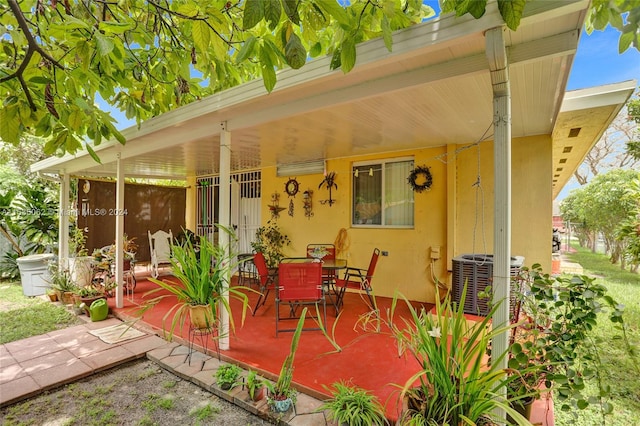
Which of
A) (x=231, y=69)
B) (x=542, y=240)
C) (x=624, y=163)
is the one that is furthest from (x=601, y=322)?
(x=624, y=163)

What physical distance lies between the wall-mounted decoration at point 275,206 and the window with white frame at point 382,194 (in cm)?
181

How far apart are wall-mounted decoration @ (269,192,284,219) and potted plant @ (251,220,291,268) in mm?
184

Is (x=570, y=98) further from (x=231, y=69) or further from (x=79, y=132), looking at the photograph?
(x=79, y=132)

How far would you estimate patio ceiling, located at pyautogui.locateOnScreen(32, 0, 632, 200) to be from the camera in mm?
1798

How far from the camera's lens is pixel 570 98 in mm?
3086

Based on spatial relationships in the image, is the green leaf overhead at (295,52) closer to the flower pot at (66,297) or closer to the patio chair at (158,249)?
the patio chair at (158,249)

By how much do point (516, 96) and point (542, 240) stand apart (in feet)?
7.52

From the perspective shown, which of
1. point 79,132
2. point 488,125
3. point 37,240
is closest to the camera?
point 79,132

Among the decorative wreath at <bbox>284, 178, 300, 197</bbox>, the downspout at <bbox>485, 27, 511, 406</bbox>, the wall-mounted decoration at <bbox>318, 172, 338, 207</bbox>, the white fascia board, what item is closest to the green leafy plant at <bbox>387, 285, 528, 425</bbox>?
the downspout at <bbox>485, 27, 511, 406</bbox>

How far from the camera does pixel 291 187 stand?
21.5ft

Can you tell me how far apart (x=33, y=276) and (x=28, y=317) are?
182 cm

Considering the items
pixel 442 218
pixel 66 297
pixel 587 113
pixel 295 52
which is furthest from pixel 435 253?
pixel 66 297

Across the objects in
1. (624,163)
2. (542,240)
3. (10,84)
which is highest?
(624,163)

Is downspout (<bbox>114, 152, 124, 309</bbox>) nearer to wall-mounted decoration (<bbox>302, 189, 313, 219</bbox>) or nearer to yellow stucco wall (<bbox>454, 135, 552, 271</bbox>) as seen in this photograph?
wall-mounted decoration (<bbox>302, 189, 313, 219</bbox>)
